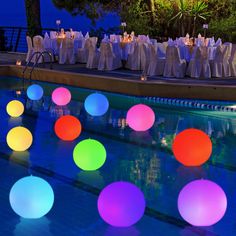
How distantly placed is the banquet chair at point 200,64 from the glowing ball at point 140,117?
12.4 feet

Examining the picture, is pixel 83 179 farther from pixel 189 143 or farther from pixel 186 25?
pixel 186 25

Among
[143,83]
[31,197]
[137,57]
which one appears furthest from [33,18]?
[31,197]

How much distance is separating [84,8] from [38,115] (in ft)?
39.3

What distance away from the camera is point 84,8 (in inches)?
721

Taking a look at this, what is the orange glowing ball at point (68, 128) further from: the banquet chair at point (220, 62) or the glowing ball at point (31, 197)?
the banquet chair at point (220, 62)

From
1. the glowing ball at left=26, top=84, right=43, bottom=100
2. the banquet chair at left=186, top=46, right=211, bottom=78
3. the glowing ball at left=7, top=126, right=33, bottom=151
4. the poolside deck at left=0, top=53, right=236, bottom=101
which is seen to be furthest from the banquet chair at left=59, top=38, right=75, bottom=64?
the glowing ball at left=7, top=126, right=33, bottom=151

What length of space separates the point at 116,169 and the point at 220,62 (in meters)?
5.78

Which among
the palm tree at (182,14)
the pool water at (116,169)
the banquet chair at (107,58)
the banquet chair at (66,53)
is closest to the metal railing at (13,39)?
the palm tree at (182,14)

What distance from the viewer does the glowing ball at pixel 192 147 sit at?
418cm

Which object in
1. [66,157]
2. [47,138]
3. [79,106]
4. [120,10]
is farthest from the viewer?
[120,10]

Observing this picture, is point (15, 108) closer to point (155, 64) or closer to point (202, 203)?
point (155, 64)

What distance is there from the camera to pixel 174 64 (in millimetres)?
9453

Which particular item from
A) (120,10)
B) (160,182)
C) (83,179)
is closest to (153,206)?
(160,182)

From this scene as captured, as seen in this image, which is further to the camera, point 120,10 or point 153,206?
point 120,10
